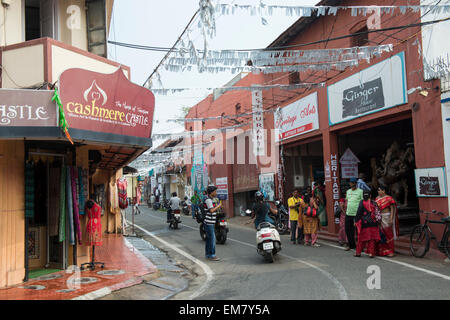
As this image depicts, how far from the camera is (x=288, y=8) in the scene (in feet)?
25.1

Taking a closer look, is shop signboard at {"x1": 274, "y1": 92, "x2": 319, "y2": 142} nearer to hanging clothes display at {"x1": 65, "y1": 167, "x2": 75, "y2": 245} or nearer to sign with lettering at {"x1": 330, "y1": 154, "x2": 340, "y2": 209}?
sign with lettering at {"x1": 330, "y1": 154, "x2": 340, "y2": 209}

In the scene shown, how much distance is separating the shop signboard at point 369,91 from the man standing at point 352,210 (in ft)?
9.22

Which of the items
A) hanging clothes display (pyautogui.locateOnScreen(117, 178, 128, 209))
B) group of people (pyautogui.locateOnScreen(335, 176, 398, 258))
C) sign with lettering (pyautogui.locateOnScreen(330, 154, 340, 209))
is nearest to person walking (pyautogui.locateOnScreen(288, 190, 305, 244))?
group of people (pyautogui.locateOnScreen(335, 176, 398, 258))

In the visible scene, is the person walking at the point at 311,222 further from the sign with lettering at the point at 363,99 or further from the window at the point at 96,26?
the window at the point at 96,26

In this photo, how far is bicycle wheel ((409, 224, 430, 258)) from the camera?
9.07 meters

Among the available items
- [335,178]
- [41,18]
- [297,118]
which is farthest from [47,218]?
[297,118]

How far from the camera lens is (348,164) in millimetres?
14836

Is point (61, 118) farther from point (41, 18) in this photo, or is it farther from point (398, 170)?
point (398, 170)

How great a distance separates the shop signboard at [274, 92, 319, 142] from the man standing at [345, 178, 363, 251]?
5.15 metres

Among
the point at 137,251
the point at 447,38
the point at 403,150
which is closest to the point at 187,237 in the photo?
the point at 137,251

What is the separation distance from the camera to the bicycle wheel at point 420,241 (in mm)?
9070

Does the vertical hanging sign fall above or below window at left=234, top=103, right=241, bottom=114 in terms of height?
below
